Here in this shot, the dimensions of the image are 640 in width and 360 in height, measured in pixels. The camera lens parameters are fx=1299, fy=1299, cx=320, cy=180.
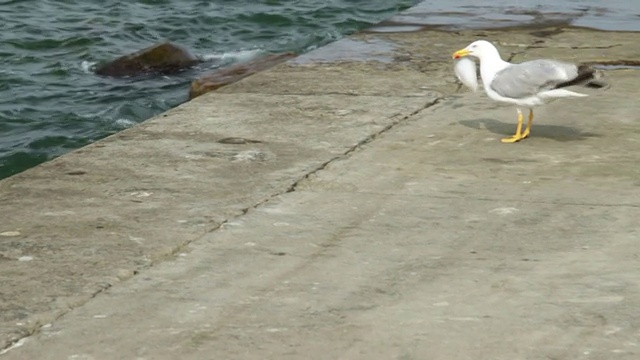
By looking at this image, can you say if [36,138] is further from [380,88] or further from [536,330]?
[536,330]

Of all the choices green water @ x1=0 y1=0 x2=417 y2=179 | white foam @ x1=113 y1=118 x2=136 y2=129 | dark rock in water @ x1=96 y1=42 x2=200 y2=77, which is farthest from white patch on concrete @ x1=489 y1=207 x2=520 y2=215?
dark rock in water @ x1=96 y1=42 x2=200 y2=77

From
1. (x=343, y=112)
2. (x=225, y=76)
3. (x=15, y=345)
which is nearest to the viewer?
(x=15, y=345)

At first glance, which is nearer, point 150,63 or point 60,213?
point 60,213

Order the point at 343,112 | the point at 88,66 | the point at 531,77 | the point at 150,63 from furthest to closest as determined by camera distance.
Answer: the point at 88,66 → the point at 150,63 → the point at 343,112 → the point at 531,77

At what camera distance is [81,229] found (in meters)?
5.53

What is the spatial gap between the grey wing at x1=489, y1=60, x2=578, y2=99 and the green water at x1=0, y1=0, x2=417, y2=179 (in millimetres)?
4615

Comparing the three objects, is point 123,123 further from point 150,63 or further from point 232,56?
point 232,56

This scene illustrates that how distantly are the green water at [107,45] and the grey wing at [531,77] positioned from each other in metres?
4.62

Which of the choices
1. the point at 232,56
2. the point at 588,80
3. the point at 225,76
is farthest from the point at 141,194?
the point at 232,56

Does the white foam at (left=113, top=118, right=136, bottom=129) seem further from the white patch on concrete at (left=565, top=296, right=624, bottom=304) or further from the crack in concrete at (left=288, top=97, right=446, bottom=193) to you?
the white patch on concrete at (left=565, top=296, right=624, bottom=304)

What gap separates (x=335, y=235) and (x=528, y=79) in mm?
1796

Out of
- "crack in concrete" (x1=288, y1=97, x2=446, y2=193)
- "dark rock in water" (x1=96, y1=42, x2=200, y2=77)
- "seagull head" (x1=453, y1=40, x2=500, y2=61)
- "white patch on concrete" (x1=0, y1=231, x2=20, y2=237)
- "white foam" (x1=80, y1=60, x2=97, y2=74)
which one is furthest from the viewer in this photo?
"white foam" (x1=80, y1=60, x2=97, y2=74)

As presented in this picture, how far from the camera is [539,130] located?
288 inches

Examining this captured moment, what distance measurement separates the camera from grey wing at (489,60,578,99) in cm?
663
